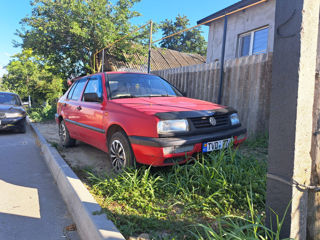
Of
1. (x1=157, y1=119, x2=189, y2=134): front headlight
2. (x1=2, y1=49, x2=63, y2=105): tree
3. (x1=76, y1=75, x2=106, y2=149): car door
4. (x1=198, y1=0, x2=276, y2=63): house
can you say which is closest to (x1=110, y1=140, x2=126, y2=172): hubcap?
(x1=76, y1=75, x2=106, y2=149): car door

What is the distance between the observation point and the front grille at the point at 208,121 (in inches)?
121

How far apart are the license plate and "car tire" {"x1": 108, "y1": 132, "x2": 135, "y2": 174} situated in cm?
96

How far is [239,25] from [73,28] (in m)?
7.93

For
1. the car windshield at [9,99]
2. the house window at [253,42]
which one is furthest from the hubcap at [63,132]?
the house window at [253,42]

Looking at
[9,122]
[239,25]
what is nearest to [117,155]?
[9,122]

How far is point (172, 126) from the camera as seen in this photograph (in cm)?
293

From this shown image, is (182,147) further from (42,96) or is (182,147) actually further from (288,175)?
(42,96)

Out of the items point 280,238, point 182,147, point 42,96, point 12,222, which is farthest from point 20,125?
point 42,96

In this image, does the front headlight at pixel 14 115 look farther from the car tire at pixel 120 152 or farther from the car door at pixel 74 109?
the car tire at pixel 120 152

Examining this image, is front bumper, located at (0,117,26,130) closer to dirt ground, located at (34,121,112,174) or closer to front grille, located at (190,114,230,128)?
dirt ground, located at (34,121,112,174)

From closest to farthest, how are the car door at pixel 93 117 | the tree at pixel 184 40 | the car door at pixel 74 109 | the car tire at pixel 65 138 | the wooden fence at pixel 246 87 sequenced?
the car door at pixel 93 117
the car door at pixel 74 109
the wooden fence at pixel 246 87
the car tire at pixel 65 138
the tree at pixel 184 40

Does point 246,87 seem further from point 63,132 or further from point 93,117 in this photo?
point 63,132

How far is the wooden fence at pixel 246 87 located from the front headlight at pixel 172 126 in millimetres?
2708

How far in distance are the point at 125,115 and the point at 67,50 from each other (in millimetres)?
12354
